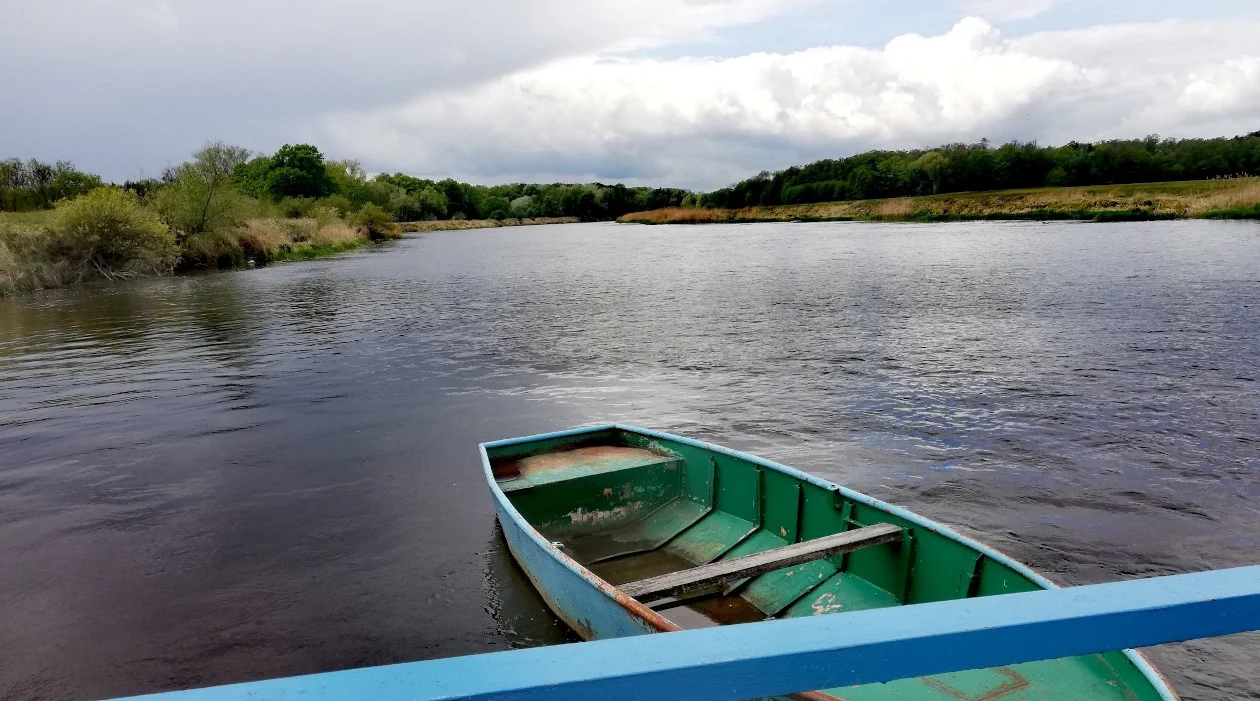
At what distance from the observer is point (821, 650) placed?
2.06 m

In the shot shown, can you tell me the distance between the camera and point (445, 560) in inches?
360

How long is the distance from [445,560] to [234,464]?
543cm

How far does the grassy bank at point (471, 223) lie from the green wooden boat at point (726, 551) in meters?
116

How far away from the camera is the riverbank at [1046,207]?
66.9 m

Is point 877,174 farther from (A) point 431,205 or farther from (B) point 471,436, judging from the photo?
(B) point 471,436

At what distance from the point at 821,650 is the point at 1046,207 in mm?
95420

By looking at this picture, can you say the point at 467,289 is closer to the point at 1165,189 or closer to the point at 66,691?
the point at 66,691

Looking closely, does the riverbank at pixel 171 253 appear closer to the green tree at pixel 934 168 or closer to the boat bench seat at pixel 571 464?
the boat bench seat at pixel 571 464

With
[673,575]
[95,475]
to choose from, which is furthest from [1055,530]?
[95,475]

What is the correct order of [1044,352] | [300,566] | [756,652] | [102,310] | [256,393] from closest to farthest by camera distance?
[756,652] < [300,566] < [256,393] < [1044,352] < [102,310]

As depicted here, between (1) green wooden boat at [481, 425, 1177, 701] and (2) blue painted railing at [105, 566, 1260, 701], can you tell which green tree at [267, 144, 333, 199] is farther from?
(2) blue painted railing at [105, 566, 1260, 701]

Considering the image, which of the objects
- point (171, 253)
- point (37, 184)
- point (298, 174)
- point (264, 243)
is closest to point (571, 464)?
point (171, 253)

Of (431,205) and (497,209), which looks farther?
(497,209)

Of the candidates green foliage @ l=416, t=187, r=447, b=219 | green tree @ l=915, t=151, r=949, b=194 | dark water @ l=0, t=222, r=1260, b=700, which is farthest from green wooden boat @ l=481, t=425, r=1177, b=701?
green foliage @ l=416, t=187, r=447, b=219
